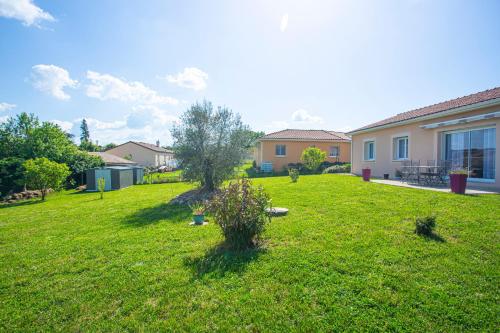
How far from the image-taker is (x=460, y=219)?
4883mm

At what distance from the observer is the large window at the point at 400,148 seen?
13.0 meters

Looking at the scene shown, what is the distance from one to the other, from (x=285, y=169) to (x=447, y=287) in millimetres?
20834

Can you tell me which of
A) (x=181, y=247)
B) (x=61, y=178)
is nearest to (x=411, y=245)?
(x=181, y=247)

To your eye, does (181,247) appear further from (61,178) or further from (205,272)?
(61,178)

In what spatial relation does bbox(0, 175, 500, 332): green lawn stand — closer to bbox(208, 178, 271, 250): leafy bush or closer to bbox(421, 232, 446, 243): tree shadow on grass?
bbox(421, 232, 446, 243): tree shadow on grass

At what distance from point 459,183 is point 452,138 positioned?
4.29 metres

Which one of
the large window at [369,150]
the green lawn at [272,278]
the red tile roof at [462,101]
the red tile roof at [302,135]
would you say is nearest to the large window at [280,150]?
the red tile roof at [302,135]

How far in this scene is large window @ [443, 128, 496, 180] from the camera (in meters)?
8.80

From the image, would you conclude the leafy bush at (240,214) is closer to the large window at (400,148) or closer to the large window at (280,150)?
the large window at (400,148)

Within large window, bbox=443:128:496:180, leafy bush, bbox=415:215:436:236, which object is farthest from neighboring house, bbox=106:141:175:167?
leafy bush, bbox=415:215:436:236

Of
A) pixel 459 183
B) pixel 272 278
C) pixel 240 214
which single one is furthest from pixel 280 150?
pixel 272 278

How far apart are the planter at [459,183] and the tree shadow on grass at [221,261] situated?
23.4 ft

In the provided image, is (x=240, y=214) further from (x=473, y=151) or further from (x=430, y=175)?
(x=473, y=151)

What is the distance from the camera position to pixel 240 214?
3938 millimetres
